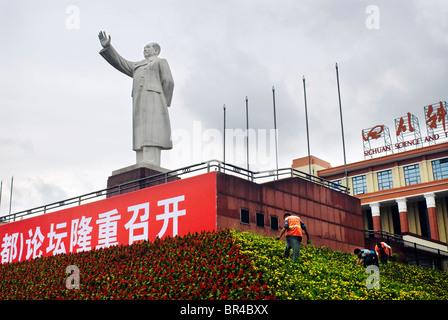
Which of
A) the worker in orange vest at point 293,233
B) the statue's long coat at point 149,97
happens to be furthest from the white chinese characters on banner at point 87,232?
the worker in orange vest at point 293,233

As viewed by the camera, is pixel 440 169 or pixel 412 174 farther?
pixel 412 174

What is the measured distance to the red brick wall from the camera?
14.5m

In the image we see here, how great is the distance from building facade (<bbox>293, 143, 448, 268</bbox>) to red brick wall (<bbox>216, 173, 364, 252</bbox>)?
467 inches

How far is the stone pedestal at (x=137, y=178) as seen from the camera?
647 inches

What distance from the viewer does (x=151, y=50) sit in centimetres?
1808

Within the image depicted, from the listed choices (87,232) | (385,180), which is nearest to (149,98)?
(87,232)

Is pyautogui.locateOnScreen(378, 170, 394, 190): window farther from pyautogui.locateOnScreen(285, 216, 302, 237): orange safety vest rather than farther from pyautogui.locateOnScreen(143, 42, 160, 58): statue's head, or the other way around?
pyautogui.locateOnScreen(285, 216, 302, 237): orange safety vest

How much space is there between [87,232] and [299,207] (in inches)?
257

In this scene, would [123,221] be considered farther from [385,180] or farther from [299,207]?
[385,180]

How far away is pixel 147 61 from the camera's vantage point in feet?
59.0

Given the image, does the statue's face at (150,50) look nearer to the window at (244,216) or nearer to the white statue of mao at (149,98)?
the white statue of mao at (149,98)
